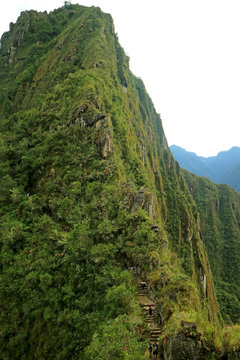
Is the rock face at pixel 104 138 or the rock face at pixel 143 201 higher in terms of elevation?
the rock face at pixel 104 138

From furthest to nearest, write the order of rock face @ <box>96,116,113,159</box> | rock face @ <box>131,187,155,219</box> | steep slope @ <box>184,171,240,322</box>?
steep slope @ <box>184,171,240,322</box>, rock face @ <box>96,116,113,159</box>, rock face @ <box>131,187,155,219</box>

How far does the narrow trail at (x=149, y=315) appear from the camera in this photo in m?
8.91

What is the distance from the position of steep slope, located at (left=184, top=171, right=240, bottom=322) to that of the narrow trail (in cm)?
6756

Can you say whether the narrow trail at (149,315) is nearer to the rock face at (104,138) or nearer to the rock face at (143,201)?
the rock face at (143,201)

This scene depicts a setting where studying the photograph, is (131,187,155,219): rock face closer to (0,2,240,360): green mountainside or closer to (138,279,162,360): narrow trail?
(0,2,240,360): green mountainside

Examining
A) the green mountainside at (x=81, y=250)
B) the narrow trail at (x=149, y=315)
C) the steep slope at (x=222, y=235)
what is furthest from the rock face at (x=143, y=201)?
the steep slope at (x=222, y=235)

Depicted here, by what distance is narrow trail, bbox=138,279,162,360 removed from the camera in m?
8.91

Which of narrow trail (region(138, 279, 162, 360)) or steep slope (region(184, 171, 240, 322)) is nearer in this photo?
narrow trail (region(138, 279, 162, 360))

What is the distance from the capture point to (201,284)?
54875mm

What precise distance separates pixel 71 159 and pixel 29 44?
145ft

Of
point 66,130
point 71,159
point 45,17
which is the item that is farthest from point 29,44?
point 71,159

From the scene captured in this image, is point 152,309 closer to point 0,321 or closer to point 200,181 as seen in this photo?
point 0,321

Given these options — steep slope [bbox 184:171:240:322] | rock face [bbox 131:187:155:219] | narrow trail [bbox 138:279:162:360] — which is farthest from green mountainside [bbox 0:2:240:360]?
steep slope [bbox 184:171:240:322]

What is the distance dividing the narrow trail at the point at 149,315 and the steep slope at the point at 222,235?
67.6m
